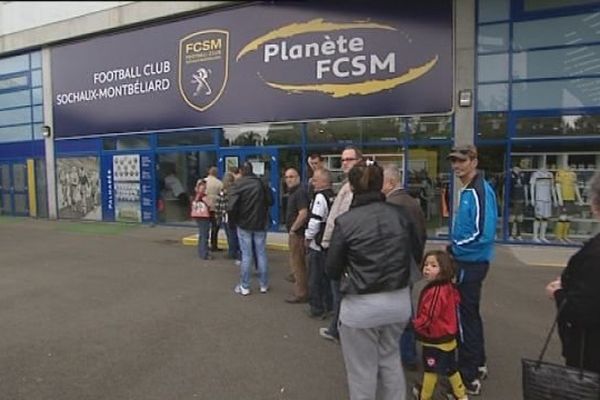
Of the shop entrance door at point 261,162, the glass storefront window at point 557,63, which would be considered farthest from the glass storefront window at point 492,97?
the shop entrance door at point 261,162

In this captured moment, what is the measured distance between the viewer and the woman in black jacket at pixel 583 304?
2.31m

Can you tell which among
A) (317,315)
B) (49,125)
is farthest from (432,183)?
(49,125)

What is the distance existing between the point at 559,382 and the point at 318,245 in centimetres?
313

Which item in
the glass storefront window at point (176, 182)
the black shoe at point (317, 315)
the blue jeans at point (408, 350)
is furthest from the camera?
the glass storefront window at point (176, 182)

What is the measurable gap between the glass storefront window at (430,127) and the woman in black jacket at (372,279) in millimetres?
8301

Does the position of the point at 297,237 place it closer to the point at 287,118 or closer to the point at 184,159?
the point at 287,118

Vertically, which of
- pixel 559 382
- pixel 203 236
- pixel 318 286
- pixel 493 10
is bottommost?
pixel 318 286

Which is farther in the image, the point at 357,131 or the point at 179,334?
the point at 357,131

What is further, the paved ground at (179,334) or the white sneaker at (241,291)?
the white sneaker at (241,291)

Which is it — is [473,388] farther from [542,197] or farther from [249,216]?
[542,197]

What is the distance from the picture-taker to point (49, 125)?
54.3 ft

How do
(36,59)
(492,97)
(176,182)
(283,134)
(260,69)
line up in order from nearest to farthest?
1. (492,97)
2. (283,134)
3. (260,69)
4. (176,182)
5. (36,59)

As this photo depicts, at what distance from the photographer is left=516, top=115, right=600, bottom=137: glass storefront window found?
10.1 metres

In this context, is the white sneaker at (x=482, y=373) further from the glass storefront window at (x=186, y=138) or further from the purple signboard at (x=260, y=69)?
the glass storefront window at (x=186, y=138)
